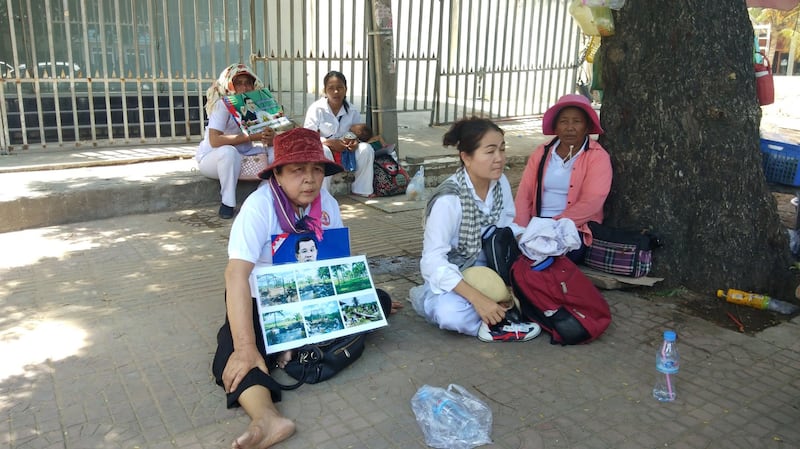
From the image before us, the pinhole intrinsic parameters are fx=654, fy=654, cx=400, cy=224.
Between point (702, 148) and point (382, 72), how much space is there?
4126 mm

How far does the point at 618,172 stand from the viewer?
4781mm

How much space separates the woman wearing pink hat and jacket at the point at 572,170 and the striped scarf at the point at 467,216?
0.82 meters

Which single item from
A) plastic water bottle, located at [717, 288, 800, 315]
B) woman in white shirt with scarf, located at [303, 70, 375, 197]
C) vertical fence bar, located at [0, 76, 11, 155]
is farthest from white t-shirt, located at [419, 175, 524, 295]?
vertical fence bar, located at [0, 76, 11, 155]

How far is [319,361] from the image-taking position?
128 inches

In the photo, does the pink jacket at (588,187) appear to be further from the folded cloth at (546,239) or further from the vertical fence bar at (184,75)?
the vertical fence bar at (184,75)

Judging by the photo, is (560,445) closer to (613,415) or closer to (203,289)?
(613,415)

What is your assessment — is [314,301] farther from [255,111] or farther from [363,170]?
[363,170]

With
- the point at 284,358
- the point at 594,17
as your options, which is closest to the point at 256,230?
the point at 284,358

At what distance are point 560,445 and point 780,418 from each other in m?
1.10

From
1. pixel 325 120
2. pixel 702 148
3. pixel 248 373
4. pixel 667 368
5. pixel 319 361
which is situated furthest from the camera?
pixel 325 120

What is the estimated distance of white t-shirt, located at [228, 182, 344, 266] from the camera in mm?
3180

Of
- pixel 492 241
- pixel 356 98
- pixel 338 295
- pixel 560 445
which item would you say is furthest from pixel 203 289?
pixel 356 98

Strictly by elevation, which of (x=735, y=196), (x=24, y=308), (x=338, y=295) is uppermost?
(x=735, y=196)

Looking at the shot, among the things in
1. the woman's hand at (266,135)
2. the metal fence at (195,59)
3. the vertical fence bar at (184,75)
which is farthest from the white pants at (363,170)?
the vertical fence bar at (184,75)
